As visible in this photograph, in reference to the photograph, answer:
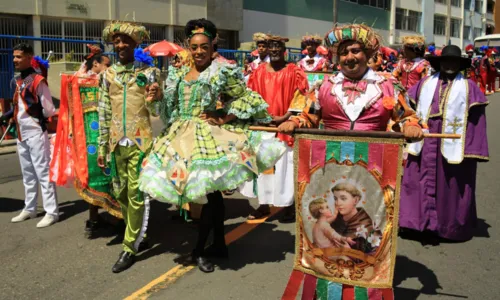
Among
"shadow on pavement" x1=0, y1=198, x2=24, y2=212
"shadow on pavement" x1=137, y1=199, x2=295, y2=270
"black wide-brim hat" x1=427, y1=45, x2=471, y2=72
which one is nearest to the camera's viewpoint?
"shadow on pavement" x1=137, y1=199, x2=295, y2=270

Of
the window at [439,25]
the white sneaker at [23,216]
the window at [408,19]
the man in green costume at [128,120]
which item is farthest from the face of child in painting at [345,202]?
the window at [439,25]

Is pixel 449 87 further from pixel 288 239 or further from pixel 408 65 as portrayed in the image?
pixel 408 65

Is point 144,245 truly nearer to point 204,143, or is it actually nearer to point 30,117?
point 204,143

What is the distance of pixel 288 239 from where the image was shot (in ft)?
19.5

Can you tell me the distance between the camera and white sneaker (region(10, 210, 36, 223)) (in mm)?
6618

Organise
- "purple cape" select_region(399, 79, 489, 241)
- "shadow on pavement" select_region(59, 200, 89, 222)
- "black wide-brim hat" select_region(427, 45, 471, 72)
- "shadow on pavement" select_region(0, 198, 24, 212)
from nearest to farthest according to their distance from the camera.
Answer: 1. "black wide-brim hat" select_region(427, 45, 471, 72)
2. "purple cape" select_region(399, 79, 489, 241)
3. "shadow on pavement" select_region(59, 200, 89, 222)
4. "shadow on pavement" select_region(0, 198, 24, 212)

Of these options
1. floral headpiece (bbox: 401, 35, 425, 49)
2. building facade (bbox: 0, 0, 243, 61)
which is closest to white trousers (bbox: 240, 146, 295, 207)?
floral headpiece (bbox: 401, 35, 425, 49)

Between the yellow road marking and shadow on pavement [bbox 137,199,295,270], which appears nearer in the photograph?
the yellow road marking

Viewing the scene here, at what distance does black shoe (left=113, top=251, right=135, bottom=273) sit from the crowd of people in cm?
2

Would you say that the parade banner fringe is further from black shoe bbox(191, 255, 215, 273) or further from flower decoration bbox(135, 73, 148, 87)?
flower decoration bbox(135, 73, 148, 87)

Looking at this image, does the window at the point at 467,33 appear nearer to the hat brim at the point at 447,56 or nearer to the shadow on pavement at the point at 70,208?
the hat brim at the point at 447,56

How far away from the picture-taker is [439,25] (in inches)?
2403

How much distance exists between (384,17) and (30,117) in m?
47.5

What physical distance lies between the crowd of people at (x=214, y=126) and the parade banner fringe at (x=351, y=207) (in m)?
0.27
